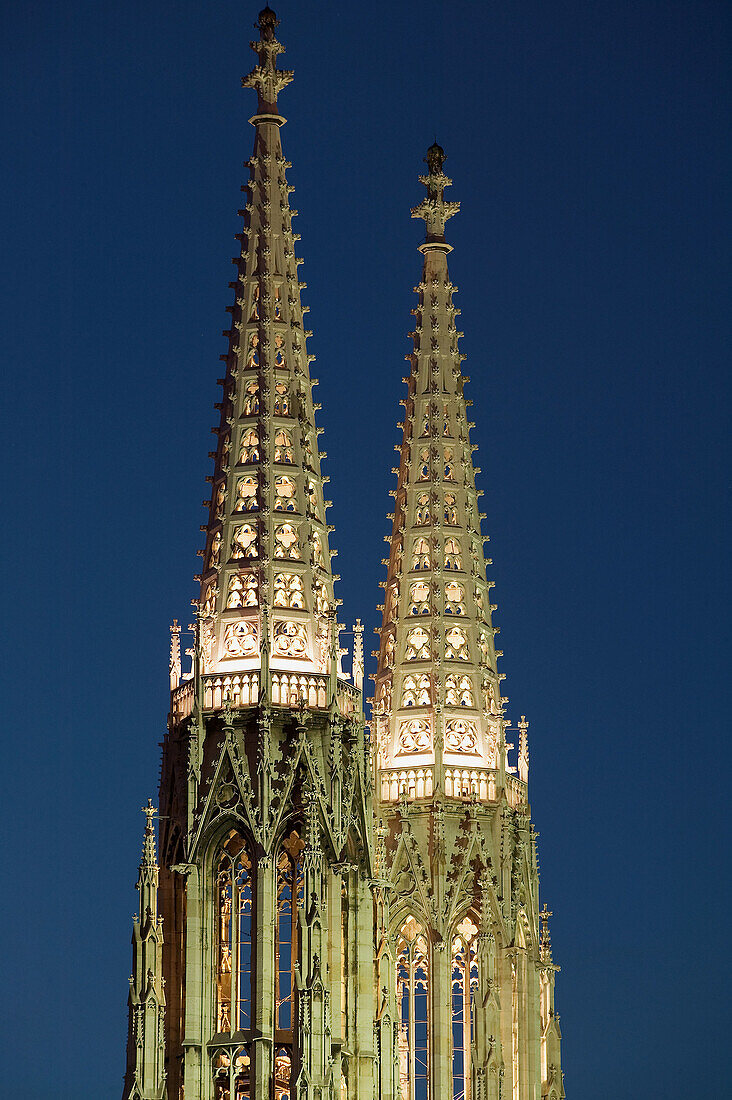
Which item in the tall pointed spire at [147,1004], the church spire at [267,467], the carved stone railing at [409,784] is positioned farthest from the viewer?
the carved stone railing at [409,784]

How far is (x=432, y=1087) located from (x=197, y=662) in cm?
1513

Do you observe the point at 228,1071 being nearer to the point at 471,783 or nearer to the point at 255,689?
the point at 255,689

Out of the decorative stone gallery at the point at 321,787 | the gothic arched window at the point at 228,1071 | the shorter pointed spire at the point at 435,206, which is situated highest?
the shorter pointed spire at the point at 435,206

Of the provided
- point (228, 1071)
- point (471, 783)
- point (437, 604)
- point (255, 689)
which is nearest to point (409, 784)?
point (471, 783)

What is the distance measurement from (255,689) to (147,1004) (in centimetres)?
944

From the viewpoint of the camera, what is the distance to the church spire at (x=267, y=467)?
302ft

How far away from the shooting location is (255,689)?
3593 inches

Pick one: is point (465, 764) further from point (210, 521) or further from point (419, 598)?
point (210, 521)

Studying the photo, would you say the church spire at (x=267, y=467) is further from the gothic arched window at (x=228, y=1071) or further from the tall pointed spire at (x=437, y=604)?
the gothic arched window at (x=228, y=1071)

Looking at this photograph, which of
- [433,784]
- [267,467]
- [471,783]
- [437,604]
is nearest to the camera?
[267,467]

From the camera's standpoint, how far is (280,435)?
9456 centimetres

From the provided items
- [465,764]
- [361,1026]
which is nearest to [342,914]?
[361,1026]

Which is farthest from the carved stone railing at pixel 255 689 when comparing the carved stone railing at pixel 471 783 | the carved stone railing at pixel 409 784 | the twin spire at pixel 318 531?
the carved stone railing at pixel 471 783

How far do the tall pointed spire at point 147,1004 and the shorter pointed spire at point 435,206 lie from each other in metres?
26.3
